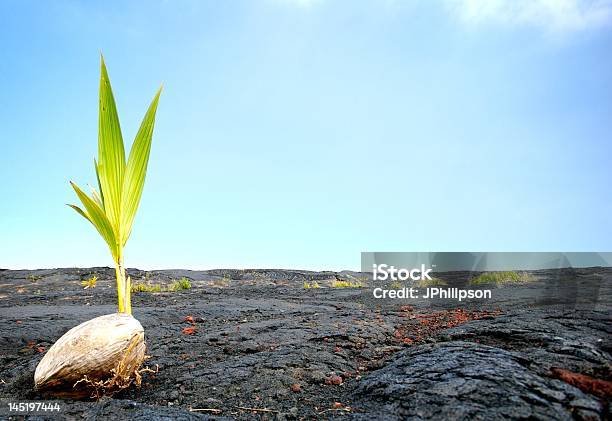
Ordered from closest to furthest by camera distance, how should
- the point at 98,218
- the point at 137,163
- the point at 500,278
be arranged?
the point at 98,218
the point at 137,163
the point at 500,278

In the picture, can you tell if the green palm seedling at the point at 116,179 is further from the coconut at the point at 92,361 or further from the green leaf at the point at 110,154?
the coconut at the point at 92,361

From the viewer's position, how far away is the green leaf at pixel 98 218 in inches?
132

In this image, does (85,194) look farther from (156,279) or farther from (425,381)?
(156,279)

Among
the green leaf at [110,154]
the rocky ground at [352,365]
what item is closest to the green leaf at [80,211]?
the green leaf at [110,154]

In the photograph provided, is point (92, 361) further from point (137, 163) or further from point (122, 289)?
point (137, 163)

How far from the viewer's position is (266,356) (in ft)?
12.1

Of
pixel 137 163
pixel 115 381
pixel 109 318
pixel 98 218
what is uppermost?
pixel 137 163

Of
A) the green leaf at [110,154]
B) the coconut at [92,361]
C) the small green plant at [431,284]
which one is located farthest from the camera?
the small green plant at [431,284]

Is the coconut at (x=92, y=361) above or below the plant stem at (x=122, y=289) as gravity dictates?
below

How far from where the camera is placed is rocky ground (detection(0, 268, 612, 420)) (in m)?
2.40

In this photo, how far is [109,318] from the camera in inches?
128

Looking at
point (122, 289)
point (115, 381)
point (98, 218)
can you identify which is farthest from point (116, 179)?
point (115, 381)

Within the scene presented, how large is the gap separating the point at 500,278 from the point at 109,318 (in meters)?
10.4

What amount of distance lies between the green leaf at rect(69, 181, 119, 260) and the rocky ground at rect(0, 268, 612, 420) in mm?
1144
